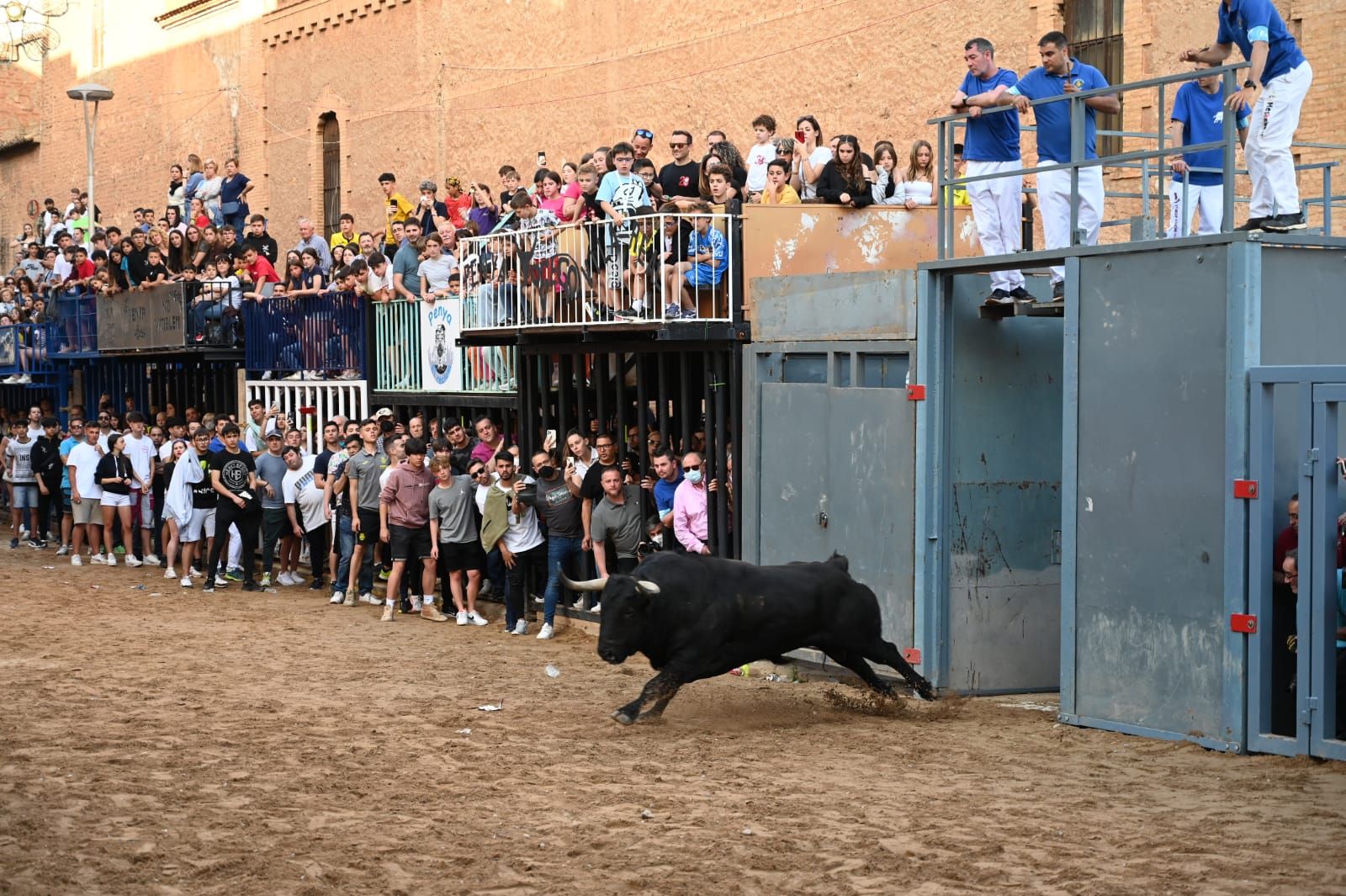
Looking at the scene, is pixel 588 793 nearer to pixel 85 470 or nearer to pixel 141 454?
pixel 141 454

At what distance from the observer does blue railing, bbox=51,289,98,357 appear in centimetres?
2941

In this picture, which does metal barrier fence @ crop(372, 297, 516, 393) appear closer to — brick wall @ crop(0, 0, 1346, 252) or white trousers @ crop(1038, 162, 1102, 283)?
brick wall @ crop(0, 0, 1346, 252)

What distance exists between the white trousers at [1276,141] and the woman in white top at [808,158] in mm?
5816

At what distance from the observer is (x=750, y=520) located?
1455cm

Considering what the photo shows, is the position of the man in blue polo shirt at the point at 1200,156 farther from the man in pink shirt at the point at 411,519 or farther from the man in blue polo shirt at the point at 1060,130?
the man in pink shirt at the point at 411,519

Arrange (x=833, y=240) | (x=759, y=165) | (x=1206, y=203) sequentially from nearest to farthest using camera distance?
(x=1206, y=203)
(x=833, y=240)
(x=759, y=165)

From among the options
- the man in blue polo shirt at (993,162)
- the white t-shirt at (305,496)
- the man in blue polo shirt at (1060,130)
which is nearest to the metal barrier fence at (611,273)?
the man in blue polo shirt at (993,162)

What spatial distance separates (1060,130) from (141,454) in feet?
48.1

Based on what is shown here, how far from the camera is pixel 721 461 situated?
15.3 meters

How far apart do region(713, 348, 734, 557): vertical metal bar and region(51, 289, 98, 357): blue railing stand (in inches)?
663

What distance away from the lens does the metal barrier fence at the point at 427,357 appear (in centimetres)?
1958

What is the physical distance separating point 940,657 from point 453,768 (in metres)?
4.09

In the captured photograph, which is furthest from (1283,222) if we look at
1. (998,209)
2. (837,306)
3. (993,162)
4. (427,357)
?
(427,357)

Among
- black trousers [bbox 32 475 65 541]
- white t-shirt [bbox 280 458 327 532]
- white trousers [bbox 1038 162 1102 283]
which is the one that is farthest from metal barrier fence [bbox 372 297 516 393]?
white trousers [bbox 1038 162 1102 283]
